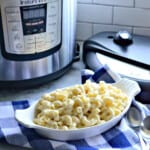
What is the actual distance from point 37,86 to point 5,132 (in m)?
0.22

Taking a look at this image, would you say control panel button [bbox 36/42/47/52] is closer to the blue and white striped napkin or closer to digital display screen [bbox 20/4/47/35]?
digital display screen [bbox 20/4/47/35]

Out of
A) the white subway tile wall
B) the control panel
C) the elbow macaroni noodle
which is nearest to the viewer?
the elbow macaroni noodle

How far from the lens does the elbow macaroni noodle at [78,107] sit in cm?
68

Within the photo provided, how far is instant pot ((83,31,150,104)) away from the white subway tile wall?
60mm

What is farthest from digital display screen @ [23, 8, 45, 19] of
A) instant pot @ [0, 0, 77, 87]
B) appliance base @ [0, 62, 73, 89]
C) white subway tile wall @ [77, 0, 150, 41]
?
white subway tile wall @ [77, 0, 150, 41]

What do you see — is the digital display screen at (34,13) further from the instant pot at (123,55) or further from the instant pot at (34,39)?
the instant pot at (123,55)

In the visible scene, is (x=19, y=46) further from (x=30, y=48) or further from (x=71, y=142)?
(x=71, y=142)

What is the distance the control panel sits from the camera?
800 millimetres

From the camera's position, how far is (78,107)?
2.27 ft

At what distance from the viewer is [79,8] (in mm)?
1144

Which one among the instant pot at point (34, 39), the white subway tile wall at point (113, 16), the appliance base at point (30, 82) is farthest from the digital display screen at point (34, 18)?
the white subway tile wall at point (113, 16)

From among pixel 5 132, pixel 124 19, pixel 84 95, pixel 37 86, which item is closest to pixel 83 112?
pixel 84 95

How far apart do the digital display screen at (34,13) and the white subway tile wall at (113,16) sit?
1.08 ft

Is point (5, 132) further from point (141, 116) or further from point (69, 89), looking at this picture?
point (141, 116)
